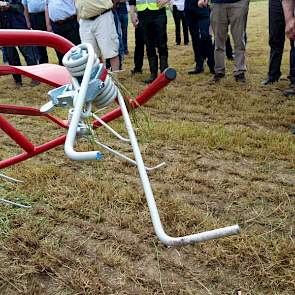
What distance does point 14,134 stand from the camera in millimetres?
1815

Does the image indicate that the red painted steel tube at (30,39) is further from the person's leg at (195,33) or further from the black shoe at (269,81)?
the person's leg at (195,33)

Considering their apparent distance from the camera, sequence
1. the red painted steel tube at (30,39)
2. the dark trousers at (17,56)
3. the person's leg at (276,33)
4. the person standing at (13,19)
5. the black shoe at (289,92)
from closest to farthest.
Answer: the red painted steel tube at (30,39) < the black shoe at (289,92) < the person's leg at (276,33) < the person standing at (13,19) < the dark trousers at (17,56)

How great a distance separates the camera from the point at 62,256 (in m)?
2.00

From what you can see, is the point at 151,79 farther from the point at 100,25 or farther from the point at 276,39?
the point at 276,39

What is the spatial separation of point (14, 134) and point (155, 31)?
3812 millimetres

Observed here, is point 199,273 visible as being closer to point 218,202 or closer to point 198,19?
point 218,202

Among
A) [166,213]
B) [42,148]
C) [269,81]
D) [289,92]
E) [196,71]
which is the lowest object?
[196,71]

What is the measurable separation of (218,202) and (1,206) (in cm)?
126

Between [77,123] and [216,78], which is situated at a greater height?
[77,123]

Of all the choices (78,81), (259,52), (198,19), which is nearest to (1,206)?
(78,81)

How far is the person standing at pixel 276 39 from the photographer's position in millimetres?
4594

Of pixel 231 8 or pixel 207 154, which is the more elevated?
pixel 231 8

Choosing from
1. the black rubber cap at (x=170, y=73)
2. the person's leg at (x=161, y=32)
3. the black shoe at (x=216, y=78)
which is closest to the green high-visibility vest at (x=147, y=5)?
the person's leg at (x=161, y=32)

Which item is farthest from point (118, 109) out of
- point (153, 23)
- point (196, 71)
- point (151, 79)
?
point (196, 71)
